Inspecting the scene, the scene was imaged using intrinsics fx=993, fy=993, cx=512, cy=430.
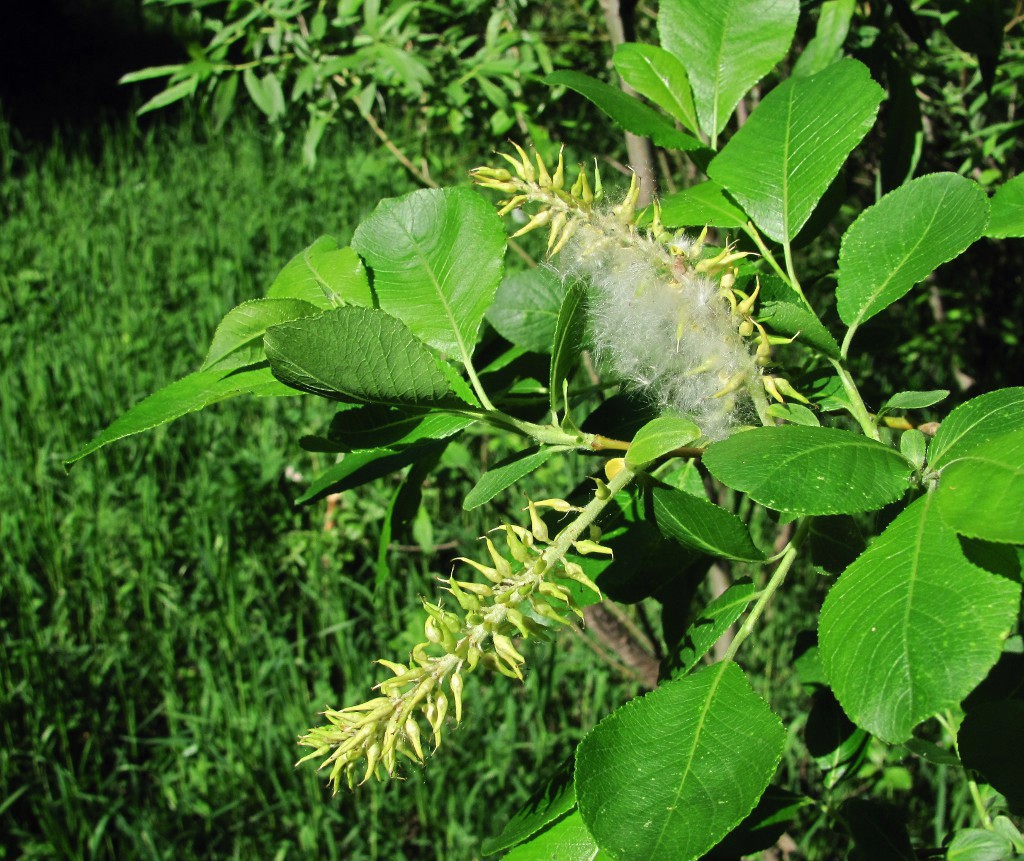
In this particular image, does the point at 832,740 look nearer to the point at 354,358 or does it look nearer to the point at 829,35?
the point at 354,358

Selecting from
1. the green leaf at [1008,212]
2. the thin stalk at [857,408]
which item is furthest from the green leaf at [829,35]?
the thin stalk at [857,408]

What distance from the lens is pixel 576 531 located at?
21.3 inches

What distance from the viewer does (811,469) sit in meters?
0.54

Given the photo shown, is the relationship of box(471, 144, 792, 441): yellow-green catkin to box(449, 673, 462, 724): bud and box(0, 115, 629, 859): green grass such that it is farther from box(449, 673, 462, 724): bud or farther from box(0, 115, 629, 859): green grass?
box(0, 115, 629, 859): green grass

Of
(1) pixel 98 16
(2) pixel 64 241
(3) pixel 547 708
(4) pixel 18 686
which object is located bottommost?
(3) pixel 547 708

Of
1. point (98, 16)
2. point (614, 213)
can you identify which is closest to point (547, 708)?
point (614, 213)

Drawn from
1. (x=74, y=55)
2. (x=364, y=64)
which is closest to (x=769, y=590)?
(x=364, y=64)

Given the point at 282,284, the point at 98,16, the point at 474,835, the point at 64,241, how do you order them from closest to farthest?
the point at 282,284
the point at 474,835
the point at 64,241
the point at 98,16

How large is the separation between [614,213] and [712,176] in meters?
0.17

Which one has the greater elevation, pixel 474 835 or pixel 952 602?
pixel 952 602

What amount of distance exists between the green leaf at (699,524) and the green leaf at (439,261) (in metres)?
0.19

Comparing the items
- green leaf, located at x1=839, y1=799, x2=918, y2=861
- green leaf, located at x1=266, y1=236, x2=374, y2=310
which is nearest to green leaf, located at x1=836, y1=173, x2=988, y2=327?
green leaf, located at x1=266, y1=236, x2=374, y2=310

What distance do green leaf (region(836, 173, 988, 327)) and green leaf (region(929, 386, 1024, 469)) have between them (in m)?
0.12

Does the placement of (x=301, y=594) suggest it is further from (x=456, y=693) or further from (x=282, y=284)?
(x=456, y=693)
